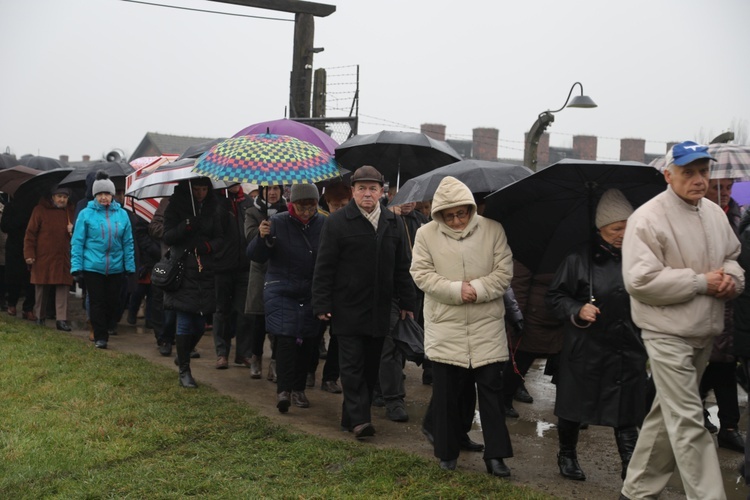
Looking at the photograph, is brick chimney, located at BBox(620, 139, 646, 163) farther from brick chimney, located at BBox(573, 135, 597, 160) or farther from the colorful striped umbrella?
the colorful striped umbrella

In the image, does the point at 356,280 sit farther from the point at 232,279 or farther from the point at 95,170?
the point at 95,170

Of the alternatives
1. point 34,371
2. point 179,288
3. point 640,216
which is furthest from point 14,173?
point 640,216

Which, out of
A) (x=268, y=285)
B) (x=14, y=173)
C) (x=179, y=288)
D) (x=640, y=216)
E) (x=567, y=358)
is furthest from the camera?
(x=14, y=173)

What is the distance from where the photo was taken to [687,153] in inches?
184

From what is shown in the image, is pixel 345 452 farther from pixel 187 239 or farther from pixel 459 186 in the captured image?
pixel 187 239

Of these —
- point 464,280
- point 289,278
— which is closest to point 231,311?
point 289,278

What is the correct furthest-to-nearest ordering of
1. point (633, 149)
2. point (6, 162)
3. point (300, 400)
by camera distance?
point (633, 149) < point (6, 162) < point (300, 400)

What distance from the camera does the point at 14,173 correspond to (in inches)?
514

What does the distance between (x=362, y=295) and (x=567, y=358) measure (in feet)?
5.81

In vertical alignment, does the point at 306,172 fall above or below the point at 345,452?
above

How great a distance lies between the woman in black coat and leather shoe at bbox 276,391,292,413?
1.19 metres

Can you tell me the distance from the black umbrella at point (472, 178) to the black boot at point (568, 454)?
1847mm

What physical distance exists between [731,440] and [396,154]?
4362mm

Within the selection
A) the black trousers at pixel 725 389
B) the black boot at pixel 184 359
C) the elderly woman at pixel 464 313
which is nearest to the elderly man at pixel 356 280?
the elderly woman at pixel 464 313
